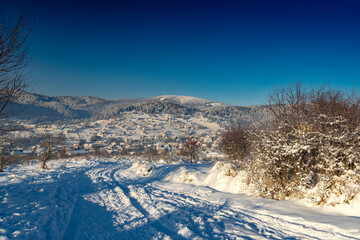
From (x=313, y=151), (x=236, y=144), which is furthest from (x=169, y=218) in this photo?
(x=236, y=144)

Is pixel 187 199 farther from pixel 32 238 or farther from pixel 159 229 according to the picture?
pixel 32 238

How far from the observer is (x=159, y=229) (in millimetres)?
4801

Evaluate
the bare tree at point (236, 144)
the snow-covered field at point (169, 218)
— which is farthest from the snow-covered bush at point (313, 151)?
the bare tree at point (236, 144)

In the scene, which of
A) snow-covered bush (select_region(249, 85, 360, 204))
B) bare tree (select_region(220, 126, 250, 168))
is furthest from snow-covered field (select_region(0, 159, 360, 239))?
bare tree (select_region(220, 126, 250, 168))

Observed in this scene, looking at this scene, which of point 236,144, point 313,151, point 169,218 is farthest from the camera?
point 236,144

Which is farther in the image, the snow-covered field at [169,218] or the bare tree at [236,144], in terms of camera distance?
the bare tree at [236,144]

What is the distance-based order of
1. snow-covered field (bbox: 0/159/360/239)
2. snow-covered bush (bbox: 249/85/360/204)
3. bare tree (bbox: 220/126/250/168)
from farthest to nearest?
bare tree (bbox: 220/126/250/168) → snow-covered bush (bbox: 249/85/360/204) → snow-covered field (bbox: 0/159/360/239)

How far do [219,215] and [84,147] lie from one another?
77.9m

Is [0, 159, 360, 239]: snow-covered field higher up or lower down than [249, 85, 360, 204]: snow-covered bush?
lower down

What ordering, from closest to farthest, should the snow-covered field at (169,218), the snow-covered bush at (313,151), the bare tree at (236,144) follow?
the snow-covered field at (169,218) < the snow-covered bush at (313,151) < the bare tree at (236,144)

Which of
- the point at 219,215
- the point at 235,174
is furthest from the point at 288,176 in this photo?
the point at 219,215

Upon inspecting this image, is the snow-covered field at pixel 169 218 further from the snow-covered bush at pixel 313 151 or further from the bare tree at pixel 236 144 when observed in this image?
the bare tree at pixel 236 144

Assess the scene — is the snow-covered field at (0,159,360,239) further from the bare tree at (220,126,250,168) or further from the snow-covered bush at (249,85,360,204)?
the bare tree at (220,126,250,168)

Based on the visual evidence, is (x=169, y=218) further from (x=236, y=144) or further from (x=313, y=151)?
(x=236, y=144)
